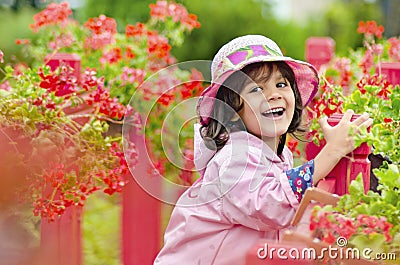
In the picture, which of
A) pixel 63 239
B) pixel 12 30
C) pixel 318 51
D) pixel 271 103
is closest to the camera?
→ pixel 271 103

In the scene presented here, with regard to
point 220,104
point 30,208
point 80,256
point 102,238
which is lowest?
point 102,238

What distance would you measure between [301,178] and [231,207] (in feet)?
0.69

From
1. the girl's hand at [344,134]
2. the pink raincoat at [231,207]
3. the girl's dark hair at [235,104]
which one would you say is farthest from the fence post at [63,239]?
the girl's hand at [344,134]

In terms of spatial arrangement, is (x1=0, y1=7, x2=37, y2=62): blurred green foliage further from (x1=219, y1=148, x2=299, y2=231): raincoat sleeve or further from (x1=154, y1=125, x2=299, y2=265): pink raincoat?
(x1=219, y1=148, x2=299, y2=231): raincoat sleeve

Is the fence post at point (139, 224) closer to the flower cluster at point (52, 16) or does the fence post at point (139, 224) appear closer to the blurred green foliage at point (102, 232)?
the blurred green foliage at point (102, 232)

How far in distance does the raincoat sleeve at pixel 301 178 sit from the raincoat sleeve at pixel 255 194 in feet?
0.04

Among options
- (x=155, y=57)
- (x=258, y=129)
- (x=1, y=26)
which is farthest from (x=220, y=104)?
(x=1, y=26)

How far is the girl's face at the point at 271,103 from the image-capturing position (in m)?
2.02

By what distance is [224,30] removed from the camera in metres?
8.47

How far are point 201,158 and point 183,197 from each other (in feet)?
0.40

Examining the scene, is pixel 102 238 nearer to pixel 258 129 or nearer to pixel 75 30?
pixel 75 30

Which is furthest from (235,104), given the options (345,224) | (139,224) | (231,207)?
(139,224)

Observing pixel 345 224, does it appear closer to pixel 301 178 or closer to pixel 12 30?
pixel 301 178

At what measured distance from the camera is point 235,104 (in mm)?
2133
